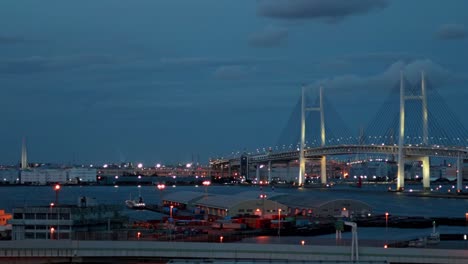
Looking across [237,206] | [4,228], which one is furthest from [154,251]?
[237,206]

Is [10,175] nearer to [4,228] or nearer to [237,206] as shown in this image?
[237,206]

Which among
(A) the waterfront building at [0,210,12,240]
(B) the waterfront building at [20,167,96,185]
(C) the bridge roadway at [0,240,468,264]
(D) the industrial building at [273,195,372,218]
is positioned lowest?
(C) the bridge roadway at [0,240,468,264]

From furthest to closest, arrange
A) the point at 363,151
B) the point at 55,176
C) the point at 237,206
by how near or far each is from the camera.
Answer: the point at 55,176
the point at 363,151
the point at 237,206

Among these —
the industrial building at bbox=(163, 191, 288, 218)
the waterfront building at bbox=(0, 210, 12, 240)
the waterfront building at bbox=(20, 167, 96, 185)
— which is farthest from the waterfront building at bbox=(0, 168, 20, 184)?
the waterfront building at bbox=(0, 210, 12, 240)

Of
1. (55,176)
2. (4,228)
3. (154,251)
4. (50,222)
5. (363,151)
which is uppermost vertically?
(363,151)

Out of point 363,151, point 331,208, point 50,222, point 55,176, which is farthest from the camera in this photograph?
point 55,176

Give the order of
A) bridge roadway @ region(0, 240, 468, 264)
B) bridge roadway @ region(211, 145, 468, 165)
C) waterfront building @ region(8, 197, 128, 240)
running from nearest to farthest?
bridge roadway @ region(0, 240, 468, 264) → waterfront building @ region(8, 197, 128, 240) → bridge roadway @ region(211, 145, 468, 165)

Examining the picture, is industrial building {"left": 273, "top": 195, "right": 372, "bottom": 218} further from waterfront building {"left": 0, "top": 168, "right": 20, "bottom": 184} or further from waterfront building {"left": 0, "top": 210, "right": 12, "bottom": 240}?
waterfront building {"left": 0, "top": 168, "right": 20, "bottom": 184}

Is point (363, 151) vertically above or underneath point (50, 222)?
above

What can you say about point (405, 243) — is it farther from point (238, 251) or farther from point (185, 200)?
point (185, 200)

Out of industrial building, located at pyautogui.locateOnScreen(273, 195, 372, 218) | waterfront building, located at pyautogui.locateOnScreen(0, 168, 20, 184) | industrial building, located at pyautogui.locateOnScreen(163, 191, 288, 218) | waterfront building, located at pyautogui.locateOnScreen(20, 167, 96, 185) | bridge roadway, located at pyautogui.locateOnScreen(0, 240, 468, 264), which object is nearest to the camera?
bridge roadway, located at pyautogui.locateOnScreen(0, 240, 468, 264)
